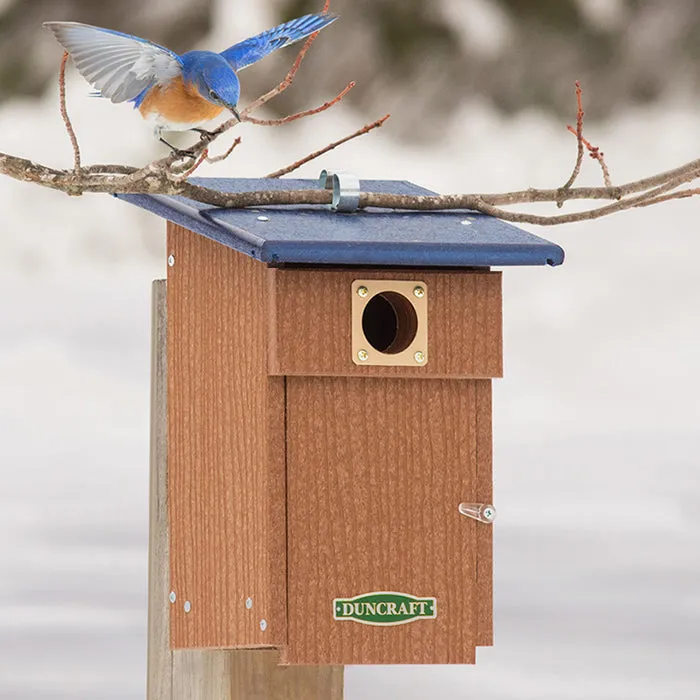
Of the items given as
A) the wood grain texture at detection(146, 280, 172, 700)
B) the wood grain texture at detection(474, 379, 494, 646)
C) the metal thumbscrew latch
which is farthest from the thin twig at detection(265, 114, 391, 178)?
the metal thumbscrew latch

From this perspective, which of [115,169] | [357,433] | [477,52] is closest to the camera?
[357,433]

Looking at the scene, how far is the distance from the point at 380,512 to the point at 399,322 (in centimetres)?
34

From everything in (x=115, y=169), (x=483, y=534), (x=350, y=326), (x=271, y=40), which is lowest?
(x=483, y=534)

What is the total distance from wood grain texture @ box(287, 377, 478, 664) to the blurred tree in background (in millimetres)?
1629

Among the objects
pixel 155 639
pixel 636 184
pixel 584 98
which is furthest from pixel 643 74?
pixel 155 639

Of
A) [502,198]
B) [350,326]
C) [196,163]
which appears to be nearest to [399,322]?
[350,326]

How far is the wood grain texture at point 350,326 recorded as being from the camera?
3.20 m

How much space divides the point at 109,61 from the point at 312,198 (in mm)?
464

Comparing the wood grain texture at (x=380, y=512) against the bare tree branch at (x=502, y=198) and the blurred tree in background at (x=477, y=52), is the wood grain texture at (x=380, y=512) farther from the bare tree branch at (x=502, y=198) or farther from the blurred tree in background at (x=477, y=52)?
the blurred tree in background at (x=477, y=52)

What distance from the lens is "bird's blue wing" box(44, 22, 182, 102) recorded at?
3.07 m

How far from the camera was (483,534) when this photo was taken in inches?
130

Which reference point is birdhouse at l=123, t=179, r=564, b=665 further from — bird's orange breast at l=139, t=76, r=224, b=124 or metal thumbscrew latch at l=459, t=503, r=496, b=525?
bird's orange breast at l=139, t=76, r=224, b=124

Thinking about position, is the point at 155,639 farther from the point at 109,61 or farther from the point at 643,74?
the point at 643,74

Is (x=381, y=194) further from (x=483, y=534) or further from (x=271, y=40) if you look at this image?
(x=483, y=534)
